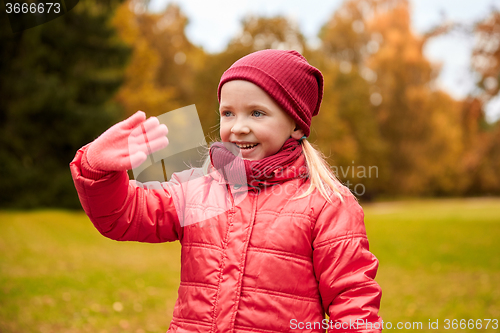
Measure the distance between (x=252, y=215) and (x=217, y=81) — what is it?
2145 centimetres

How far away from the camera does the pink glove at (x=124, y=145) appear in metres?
1.57

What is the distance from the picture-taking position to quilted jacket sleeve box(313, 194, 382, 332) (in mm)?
1684

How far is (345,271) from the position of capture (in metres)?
1.73

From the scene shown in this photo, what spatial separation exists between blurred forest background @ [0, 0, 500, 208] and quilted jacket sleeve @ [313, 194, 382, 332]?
0.79 metres

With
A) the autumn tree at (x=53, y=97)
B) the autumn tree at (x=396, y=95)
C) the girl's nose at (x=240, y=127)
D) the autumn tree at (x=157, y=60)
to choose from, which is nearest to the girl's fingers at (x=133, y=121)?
the girl's nose at (x=240, y=127)

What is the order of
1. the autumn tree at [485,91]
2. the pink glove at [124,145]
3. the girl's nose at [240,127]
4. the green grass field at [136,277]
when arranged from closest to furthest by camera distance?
the pink glove at [124,145], the girl's nose at [240,127], the green grass field at [136,277], the autumn tree at [485,91]

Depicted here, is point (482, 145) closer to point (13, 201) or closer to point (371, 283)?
point (371, 283)

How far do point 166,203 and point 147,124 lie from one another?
43cm

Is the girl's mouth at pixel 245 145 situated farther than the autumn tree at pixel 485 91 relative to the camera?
No

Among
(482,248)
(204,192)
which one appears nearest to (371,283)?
(204,192)

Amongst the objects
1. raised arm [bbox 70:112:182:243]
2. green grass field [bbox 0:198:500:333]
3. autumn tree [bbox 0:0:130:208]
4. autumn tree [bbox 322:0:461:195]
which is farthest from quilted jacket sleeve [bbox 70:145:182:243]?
autumn tree [bbox 322:0:461:195]

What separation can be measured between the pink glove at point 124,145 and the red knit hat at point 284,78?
454 millimetres

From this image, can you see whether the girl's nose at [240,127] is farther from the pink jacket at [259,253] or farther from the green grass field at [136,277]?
the green grass field at [136,277]

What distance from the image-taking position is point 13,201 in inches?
648
